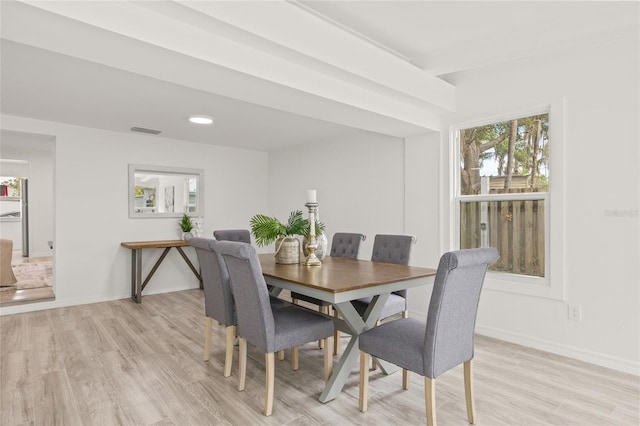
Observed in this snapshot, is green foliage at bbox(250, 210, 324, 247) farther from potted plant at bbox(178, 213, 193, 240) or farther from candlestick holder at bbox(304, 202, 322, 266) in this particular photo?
potted plant at bbox(178, 213, 193, 240)

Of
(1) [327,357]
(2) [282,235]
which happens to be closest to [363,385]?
(1) [327,357]


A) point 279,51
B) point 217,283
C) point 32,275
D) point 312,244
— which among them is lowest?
point 32,275

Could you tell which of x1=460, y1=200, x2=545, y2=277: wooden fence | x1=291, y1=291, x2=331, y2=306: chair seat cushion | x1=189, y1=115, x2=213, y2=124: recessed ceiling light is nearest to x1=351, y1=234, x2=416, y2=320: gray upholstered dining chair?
x1=291, y1=291, x2=331, y2=306: chair seat cushion

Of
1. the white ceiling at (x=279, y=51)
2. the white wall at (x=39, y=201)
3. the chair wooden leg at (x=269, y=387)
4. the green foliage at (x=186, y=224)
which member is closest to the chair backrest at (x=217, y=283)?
the chair wooden leg at (x=269, y=387)

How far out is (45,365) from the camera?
272cm

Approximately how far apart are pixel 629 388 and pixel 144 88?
169 inches

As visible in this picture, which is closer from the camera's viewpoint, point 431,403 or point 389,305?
point 431,403

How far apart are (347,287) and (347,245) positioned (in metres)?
1.60

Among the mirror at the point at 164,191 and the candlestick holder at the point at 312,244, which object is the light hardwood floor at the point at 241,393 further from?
the mirror at the point at 164,191

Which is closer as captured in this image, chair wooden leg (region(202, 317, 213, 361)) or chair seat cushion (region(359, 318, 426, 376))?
chair seat cushion (region(359, 318, 426, 376))

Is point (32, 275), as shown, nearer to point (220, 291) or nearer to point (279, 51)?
point (220, 291)

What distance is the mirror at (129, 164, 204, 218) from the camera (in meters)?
5.01

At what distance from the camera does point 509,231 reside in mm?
3328

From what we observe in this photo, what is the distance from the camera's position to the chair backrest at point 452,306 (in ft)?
5.50
